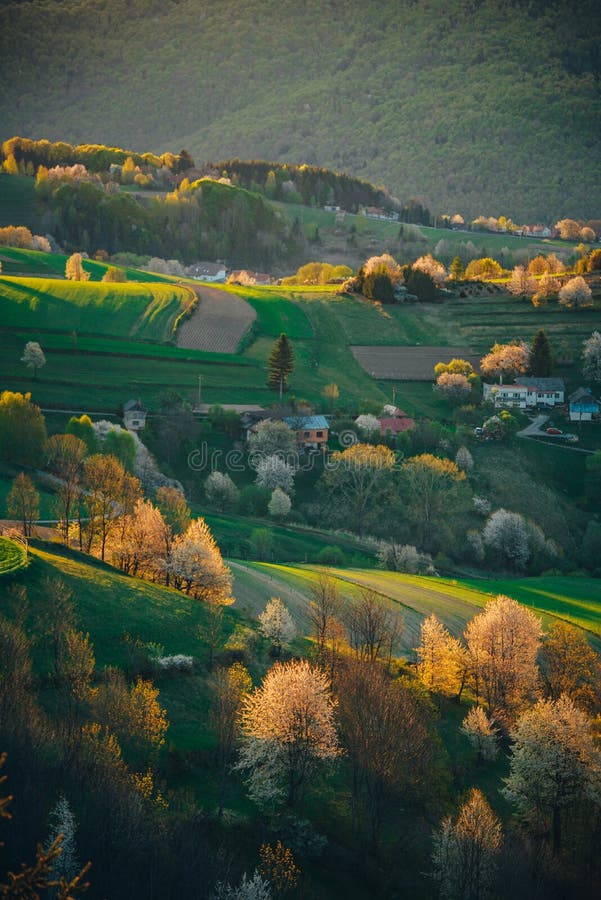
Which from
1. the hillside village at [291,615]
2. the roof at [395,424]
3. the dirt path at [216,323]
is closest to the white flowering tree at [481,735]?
the hillside village at [291,615]

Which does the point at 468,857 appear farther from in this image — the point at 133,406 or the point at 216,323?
the point at 216,323

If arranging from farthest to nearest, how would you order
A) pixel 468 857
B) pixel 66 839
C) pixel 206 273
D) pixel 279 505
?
1. pixel 206 273
2. pixel 279 505
3. pixel 468 857
4. pixel 66 839

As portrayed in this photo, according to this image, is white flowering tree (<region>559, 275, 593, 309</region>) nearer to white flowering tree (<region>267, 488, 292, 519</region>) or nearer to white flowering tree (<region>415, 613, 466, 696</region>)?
white flowering tree (<region>267, 488, 292, 519</region>)

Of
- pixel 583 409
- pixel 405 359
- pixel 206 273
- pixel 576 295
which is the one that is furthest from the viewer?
pixel 206 273

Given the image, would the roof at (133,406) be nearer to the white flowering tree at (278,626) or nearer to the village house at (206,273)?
the white flowering tree at (278,626)

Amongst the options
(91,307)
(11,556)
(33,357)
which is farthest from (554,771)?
(91,307)

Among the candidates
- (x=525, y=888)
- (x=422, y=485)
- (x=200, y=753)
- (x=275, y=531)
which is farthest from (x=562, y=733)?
(x=422, y=485)
